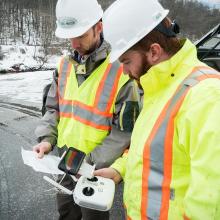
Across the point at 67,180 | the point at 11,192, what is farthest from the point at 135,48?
the point at 11,192

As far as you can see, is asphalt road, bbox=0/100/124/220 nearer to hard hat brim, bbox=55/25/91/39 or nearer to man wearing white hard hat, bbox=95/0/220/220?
hard hat brim, bbox=55/25/91/39

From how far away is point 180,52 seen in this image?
4.99ft

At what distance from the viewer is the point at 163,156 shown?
141 cm

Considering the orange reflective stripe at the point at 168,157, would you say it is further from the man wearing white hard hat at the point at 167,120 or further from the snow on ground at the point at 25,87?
the snow on ground at the point at 25,87

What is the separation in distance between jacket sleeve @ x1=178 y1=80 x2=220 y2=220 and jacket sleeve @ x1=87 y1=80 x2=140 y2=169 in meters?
0.95

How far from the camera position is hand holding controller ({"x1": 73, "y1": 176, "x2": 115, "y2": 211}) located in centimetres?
171

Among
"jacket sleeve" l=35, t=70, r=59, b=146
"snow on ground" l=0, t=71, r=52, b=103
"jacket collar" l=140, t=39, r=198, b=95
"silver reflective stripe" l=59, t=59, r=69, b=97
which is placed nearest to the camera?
"jacket collar" l=140, t=39, r=198, b=95

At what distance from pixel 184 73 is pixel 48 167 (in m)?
1.02

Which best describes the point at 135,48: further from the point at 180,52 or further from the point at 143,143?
the point at 143,143

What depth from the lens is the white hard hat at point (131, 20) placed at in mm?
1522

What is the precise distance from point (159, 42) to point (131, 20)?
0.16m

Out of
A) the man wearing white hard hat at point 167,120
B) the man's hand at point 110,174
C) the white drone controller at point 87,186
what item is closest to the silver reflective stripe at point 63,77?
the white drone controller at point 87,186

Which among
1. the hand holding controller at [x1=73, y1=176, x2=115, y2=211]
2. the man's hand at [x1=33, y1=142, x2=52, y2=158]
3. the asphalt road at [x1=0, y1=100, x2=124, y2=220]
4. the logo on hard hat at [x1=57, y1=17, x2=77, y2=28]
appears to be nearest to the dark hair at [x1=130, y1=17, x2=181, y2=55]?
the hand holding controller at [x1=73, y1=176, x2=115, y2=211]

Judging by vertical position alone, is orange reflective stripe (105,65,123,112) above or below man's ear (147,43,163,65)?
below
